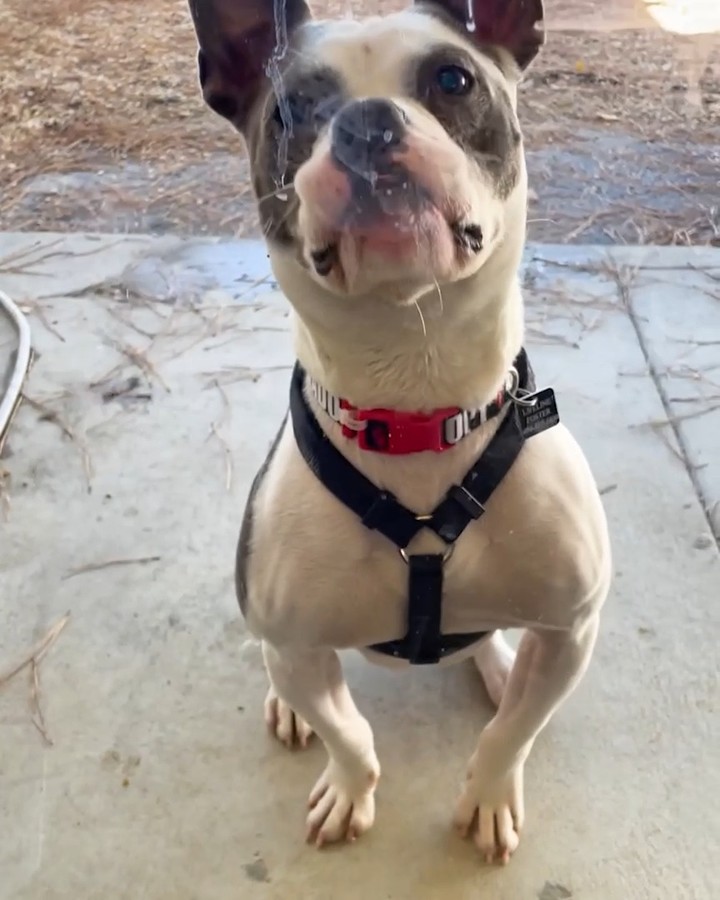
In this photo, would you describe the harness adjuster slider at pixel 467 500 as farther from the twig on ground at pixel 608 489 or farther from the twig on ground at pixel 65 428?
the twig on ground at pixel 65 428

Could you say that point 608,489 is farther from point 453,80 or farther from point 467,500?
point 453,80

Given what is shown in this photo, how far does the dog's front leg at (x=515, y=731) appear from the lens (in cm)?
126

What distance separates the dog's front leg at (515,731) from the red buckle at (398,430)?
11.2 inches

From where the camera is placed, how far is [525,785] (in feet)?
4.96

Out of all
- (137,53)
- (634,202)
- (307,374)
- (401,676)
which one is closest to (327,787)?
(401,676)

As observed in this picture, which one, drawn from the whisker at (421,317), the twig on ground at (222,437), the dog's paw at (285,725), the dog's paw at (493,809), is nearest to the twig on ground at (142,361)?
the twig on ground at (222,437)

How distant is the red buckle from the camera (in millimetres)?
1095

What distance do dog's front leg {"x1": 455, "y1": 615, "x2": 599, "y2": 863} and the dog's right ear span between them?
0.66 m

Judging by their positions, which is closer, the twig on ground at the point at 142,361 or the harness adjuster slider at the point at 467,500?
the harness adjuster slider at the point at 467,500

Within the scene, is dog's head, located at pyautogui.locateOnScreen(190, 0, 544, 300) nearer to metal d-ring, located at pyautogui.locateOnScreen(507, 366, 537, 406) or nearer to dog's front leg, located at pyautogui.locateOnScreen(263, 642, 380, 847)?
metal d-ring, located at pyautogui.locateOnScreen(507, 366, 537, 406)

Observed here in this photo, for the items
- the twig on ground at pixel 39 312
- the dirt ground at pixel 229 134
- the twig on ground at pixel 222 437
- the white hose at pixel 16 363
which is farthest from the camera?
the dirt ground at pixel 229 134

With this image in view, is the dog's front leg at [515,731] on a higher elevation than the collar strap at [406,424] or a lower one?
lower

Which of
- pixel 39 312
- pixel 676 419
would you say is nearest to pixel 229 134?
pixel 39 312

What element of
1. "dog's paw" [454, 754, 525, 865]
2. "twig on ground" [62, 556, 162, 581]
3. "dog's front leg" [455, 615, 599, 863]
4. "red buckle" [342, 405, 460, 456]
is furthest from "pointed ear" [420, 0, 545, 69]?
"twig on ground" [62, 556, 162, 581]
